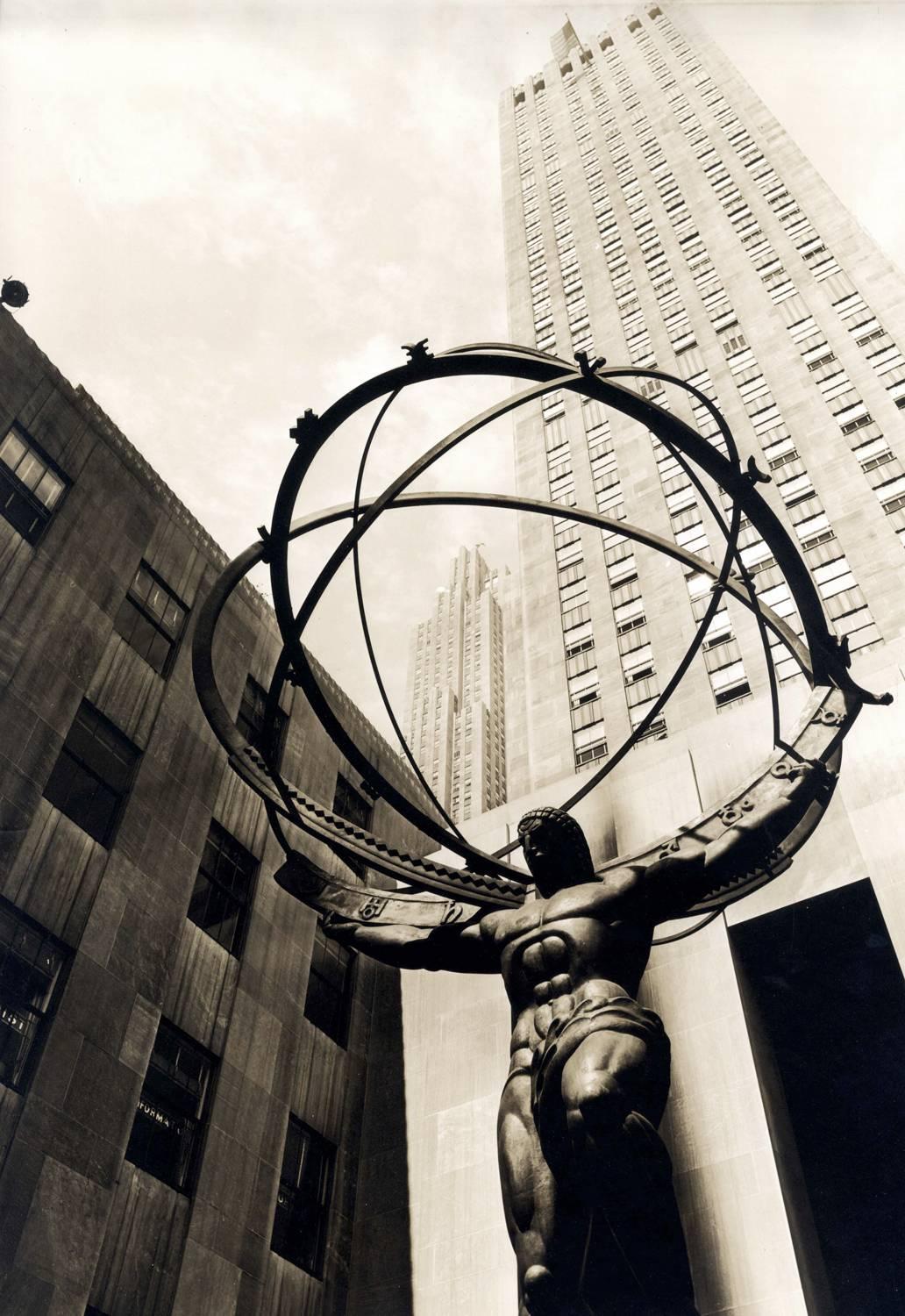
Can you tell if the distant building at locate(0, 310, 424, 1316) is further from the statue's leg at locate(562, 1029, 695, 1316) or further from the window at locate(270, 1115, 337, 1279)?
the statue's leg at locate(562, 1029, 695, 1316)

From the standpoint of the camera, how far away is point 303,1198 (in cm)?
2050

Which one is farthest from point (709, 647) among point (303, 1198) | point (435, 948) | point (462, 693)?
point (462, 693)

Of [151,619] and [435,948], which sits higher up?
[151,619]

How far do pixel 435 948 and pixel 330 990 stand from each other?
18318 mm

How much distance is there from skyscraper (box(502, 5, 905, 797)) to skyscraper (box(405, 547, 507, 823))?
182 ft

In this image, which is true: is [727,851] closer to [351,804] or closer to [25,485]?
[25,485]

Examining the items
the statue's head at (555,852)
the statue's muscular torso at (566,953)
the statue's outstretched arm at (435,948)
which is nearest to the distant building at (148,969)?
the statue's outstretched arm at (435,948)

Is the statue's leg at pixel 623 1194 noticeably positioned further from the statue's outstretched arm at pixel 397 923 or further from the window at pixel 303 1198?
the window at pixel 303 1198

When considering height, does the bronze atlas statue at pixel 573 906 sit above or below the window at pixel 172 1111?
below

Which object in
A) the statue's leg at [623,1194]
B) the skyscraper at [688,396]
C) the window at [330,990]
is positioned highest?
the skyscraper at [688,396]

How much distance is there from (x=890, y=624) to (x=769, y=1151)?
70.1 feet

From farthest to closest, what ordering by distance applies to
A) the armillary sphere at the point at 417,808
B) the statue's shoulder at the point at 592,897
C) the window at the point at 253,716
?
the window at the point at 253,716 < the armillary sphere at the point at 417,808 < the statue's shoulder at the point at 592,897

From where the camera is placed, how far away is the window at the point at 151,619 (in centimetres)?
2152

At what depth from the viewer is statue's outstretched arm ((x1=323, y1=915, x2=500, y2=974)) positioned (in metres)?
6.88
